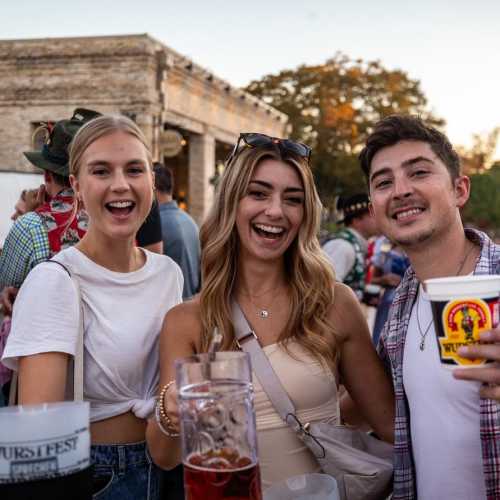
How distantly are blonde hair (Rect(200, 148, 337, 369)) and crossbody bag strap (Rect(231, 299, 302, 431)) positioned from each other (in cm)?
7

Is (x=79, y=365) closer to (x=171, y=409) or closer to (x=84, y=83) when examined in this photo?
(x=171, y=409)

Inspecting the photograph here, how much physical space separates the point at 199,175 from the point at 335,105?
18.0 meters

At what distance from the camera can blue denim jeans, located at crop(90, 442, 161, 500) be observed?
2.12 meters

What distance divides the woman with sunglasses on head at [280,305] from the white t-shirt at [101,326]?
4.7 inches

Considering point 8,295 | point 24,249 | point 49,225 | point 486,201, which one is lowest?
point 8,295

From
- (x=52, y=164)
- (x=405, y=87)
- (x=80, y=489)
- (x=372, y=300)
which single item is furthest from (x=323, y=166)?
(x=80, y=489)

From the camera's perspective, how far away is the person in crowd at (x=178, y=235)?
6207 millimetres

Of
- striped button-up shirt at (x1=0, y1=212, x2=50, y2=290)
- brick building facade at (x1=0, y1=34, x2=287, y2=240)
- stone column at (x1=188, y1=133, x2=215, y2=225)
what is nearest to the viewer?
striped button-up shirt at (x1=0, y1=212, x2=50, y2=290)

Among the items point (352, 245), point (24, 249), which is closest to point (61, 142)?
point (24, 249)

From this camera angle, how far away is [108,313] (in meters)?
2.14

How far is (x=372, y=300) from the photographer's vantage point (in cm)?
744

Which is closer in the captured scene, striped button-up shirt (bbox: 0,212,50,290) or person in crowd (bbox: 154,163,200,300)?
striped button-up shirt (bbox: 0,212,50,290)

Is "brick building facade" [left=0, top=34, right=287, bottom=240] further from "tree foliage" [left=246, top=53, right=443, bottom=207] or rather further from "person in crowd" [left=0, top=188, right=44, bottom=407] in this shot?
"tree foliage" [left=246, top=53, right=443, bottom=207]

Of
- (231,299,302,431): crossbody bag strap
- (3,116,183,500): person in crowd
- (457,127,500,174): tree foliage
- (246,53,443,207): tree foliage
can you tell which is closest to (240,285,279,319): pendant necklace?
(231,299,302,431): crossbody bag strap
